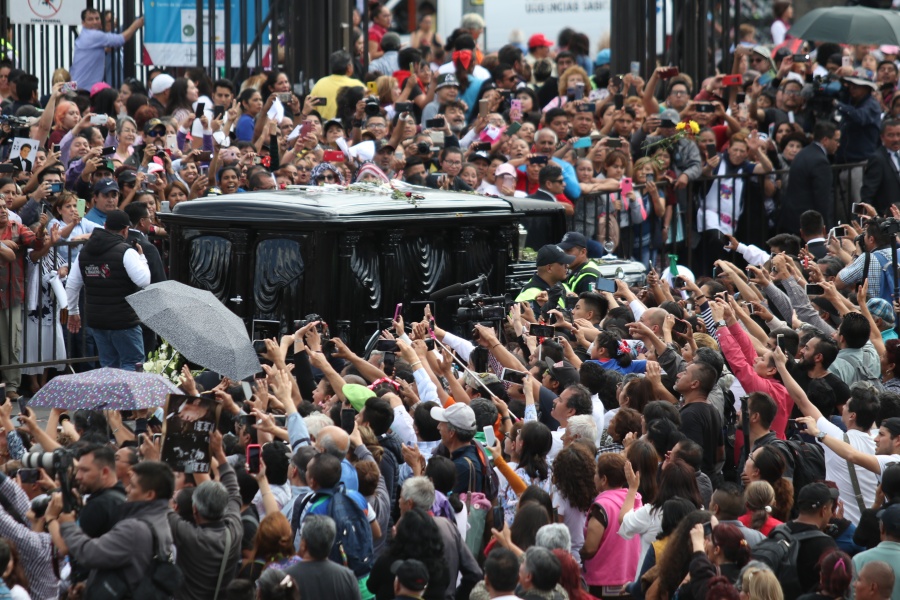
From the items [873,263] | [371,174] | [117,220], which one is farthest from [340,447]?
[371,174]

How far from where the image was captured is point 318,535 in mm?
7402

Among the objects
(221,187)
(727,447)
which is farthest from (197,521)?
(221,187)

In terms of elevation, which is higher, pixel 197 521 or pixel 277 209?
pixel 277 209

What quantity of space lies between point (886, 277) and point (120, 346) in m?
6.22

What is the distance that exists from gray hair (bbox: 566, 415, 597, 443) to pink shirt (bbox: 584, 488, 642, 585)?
Answer: 70 cm

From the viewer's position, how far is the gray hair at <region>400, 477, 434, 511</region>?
790cm

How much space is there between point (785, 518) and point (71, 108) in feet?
30.3

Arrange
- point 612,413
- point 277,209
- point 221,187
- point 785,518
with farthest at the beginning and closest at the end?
point 221,187 → point 277,209 → point 612,413 → point 785,518

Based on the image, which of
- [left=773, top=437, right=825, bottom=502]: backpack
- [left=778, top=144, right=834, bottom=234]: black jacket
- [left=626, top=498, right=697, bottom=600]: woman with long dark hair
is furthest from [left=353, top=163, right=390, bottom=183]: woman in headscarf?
[left=626, top=498, right=697, bottom=600]: woman with long dark hair

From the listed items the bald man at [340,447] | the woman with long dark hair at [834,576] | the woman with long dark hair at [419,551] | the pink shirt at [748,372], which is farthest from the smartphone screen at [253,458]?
the pink shirt at [748,372]

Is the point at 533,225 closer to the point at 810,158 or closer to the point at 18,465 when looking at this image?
the point at 810,158

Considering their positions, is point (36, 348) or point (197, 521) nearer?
point (197, 521)

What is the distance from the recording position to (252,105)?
17.1 meters

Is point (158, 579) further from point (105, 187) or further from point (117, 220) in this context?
point (105, 187)
